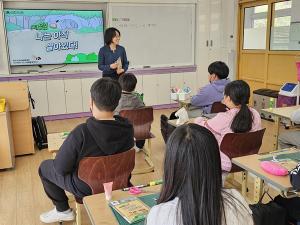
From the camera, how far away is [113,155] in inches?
77.7

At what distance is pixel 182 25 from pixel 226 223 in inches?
244

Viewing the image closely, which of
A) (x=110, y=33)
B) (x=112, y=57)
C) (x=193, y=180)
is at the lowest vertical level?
(x=193, y=180)

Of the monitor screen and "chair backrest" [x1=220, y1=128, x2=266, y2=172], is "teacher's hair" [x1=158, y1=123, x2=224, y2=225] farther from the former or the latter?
the monitor screen

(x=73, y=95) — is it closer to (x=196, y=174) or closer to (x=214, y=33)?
(x=214, y=33)

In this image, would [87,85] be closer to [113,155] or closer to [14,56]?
[14,56]

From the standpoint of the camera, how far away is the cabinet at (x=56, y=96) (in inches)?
232

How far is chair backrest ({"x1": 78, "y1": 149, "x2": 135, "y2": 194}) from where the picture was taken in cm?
194

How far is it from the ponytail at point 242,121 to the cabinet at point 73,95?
4144 mm

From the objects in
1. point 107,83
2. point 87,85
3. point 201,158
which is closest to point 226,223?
point 201,158

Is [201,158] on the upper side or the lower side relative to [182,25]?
lower

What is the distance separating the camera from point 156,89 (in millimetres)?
6758

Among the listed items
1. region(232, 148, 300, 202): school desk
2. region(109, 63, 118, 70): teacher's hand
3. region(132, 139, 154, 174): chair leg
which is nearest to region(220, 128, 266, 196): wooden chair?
region(232, 148, 300, 202): school desk

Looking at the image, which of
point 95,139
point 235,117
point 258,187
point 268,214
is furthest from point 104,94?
point 268,214

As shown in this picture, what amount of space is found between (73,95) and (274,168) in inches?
189
